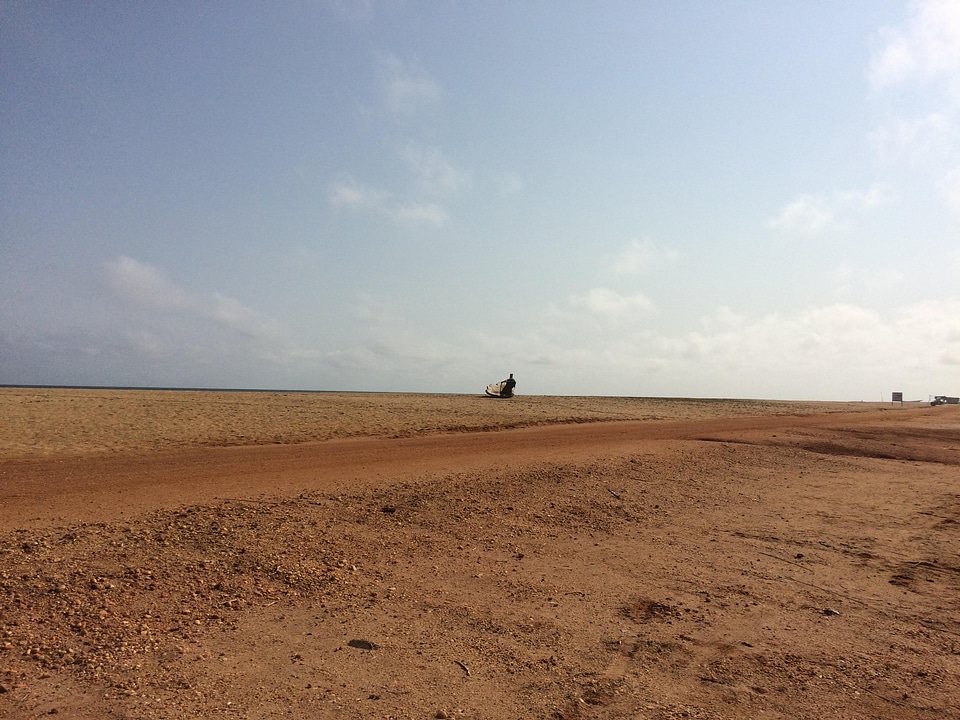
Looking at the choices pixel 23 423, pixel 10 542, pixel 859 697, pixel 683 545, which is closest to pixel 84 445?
pixel 23 423

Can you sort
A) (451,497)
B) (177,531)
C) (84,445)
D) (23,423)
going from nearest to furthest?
(177,531), (451,497), (84,445), (23,423)

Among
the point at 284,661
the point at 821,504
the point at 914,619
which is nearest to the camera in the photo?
the point at 284,661

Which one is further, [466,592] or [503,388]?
[503,388]

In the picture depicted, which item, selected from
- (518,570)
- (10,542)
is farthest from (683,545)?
(10,542)

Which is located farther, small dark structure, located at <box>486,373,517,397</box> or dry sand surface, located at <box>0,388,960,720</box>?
small dark structure, located at <box>486,373,517,397</box>

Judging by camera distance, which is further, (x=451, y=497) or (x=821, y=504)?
(x=821, y=504)

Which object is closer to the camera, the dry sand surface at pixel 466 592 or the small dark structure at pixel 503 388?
the dry sand surface at pixel 466 592

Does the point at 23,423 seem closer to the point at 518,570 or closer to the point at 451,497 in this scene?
the point at 451,497

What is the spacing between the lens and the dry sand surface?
4793 millimetres

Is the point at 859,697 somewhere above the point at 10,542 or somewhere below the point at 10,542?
below

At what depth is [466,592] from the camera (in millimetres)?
6855

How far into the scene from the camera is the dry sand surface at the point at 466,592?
4.79 m

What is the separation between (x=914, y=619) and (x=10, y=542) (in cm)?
1000

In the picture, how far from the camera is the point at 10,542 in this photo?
7176mm
